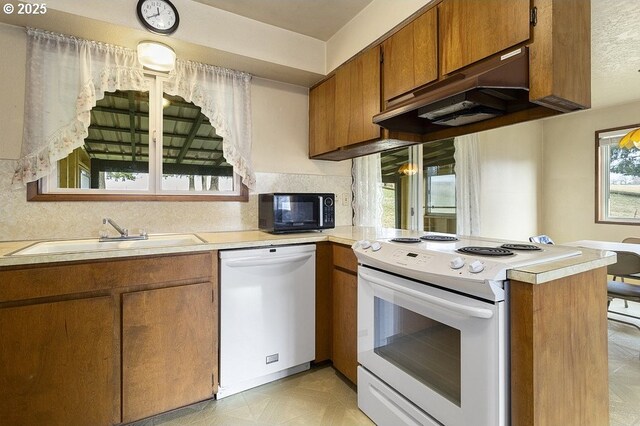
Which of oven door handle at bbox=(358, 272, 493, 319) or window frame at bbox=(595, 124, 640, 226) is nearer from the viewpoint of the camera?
oven door handle at bbox=(358, 272, 493, 319)

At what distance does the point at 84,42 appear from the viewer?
6.21 feet

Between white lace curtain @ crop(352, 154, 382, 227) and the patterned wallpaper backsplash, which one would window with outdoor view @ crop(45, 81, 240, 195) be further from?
white lace curtain @ crop(352, 154, 382, 227)

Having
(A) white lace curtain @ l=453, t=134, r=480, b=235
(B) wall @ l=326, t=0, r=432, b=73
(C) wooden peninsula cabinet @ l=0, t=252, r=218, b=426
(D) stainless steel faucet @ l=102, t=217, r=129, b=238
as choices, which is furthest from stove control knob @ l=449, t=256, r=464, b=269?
(A) white lace curtain @ l=453, t=134, r=480, b=235

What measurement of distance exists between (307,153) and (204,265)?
1.43 m

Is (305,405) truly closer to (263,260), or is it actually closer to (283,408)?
(283,408)

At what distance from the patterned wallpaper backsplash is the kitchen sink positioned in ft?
0.37

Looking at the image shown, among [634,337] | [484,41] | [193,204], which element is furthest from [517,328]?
[634,337]

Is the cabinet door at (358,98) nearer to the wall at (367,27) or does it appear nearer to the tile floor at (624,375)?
the wall at (367,27)

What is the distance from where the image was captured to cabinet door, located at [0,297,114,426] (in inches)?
51.6

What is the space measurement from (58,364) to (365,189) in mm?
2448

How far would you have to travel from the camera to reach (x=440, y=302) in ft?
3.89

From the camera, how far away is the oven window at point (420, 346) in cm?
121

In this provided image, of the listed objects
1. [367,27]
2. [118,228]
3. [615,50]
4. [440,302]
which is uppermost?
[615,50]

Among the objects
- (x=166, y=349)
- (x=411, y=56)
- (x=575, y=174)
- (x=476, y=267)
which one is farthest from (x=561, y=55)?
(x=575, y=174)
